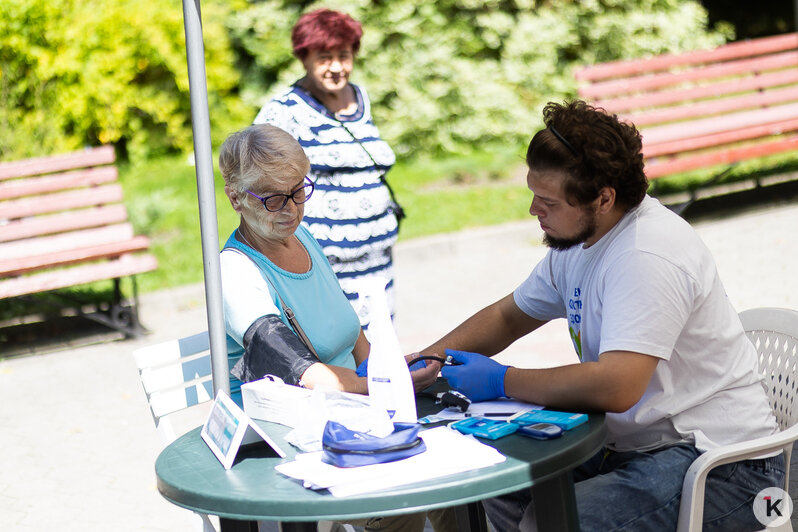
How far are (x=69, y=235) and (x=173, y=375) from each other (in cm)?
450

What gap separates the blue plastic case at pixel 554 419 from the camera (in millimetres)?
2305

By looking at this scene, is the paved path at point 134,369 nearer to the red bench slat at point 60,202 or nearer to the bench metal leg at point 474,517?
the red bench slat at point 60,202

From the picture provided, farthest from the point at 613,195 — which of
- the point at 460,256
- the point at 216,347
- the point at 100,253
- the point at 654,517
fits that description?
the point at 460,256

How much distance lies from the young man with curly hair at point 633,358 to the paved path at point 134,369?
2221 mm

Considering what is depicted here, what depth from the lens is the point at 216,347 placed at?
246 cm

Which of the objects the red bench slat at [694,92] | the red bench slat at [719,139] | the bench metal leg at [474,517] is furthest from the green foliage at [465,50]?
the bench metal leg at [474,517]

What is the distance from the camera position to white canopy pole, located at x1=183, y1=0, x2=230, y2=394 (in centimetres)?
235

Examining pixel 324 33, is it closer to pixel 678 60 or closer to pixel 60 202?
pixel 60 202

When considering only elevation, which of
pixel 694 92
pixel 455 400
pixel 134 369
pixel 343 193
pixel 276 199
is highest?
pixel 694 92

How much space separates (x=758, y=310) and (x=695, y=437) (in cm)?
70

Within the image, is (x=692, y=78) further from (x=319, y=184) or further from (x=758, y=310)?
(x=758, y=310)

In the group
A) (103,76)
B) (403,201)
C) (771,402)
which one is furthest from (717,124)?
(771,402)

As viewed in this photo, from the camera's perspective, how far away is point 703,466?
94.0 inches

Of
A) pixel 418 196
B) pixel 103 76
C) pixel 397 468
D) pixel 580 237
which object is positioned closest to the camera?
pixel 397 468
